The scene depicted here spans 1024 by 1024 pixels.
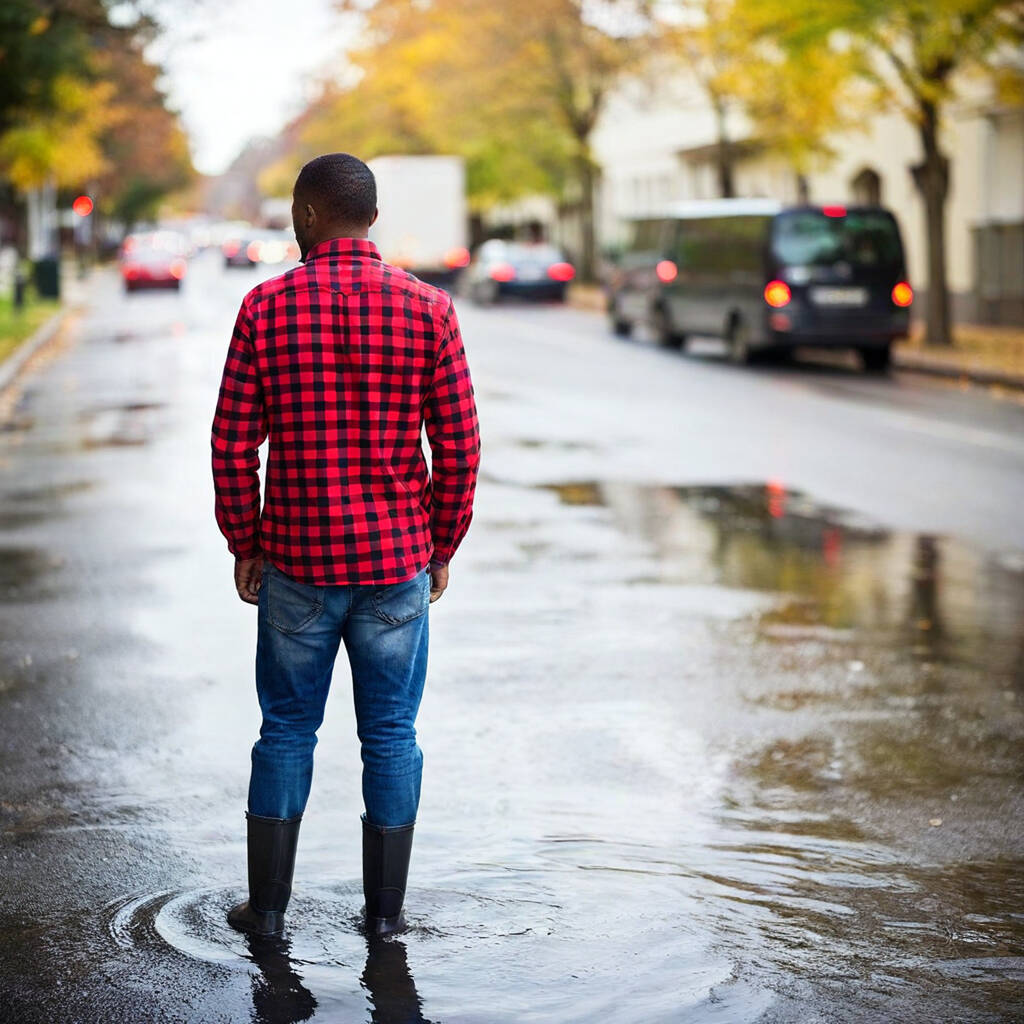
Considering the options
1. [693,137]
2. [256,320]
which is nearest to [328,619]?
[256,320]

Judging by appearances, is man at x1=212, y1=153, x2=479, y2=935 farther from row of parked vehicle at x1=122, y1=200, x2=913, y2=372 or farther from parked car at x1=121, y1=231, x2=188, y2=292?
parked car at x1=121, y1=231, x2=188, y2=292

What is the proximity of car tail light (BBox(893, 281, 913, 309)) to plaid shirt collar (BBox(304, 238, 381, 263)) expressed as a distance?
817 inches

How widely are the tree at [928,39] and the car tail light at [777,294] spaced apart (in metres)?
3.40

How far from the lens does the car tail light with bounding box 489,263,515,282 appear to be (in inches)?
1718

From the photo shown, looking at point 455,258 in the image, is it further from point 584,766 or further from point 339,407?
point 339,407

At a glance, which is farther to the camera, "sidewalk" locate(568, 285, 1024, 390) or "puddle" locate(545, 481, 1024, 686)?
"sidewalk" locate(568, 285, 1024, 390)

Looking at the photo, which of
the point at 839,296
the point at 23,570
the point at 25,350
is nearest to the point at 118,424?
the point at 23,570

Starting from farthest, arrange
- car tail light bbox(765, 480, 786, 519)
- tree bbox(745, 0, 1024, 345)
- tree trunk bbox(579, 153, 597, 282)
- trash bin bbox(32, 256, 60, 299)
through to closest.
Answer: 1. tree trunk bbox(579, 153, 597, 282)
2. trash bin bbox(32, 256, 60, 299)
3. tree bbox(745, 0, 1024, 345)
4. car tail light bbox(765, 480, 786, 519)

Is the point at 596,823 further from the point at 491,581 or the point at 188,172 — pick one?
the point at 188,172

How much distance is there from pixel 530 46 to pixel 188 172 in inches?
3206

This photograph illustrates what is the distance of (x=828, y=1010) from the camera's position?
3973mm

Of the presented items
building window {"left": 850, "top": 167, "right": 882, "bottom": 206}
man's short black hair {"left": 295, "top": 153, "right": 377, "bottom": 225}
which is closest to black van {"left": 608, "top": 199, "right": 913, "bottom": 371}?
building window {"left": 850, "top": 167, "right": 882, "bottom": 206}

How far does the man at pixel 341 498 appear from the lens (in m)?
4.20

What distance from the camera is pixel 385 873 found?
14.5 ft
